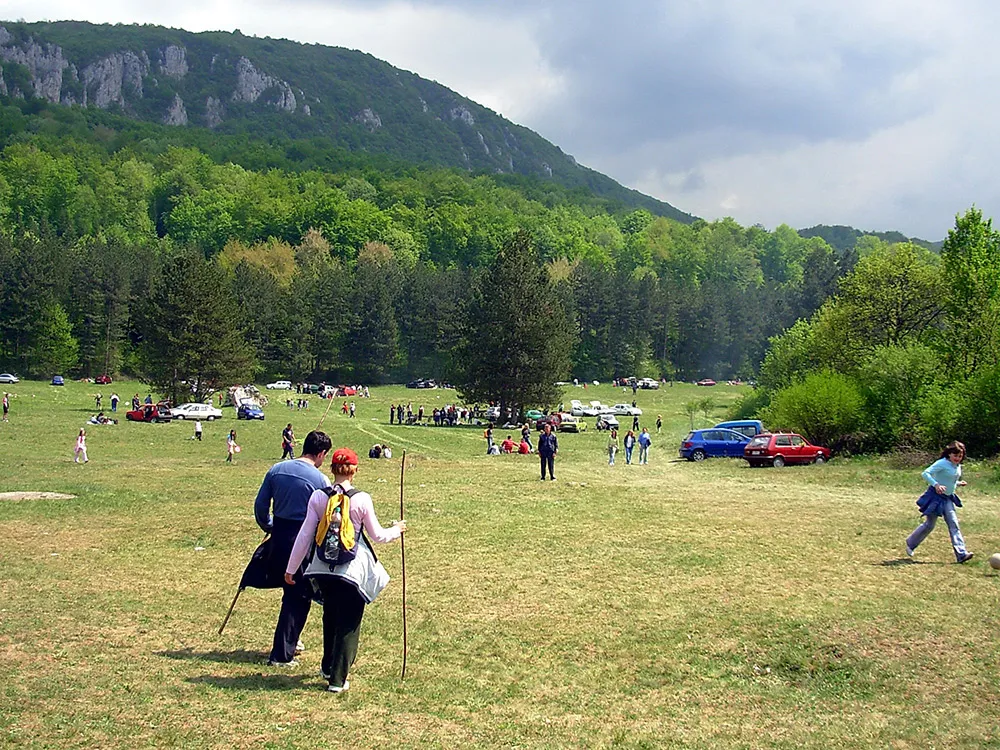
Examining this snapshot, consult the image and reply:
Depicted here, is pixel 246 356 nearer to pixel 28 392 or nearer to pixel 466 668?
pixel 28 392

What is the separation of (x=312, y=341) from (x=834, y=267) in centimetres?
6314

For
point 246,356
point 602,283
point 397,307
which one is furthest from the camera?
point 602,283

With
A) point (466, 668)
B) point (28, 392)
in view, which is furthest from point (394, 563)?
point (28, 392)

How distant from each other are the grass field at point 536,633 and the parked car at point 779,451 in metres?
14.2

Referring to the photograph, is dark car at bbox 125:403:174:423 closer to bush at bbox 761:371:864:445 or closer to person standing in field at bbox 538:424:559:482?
bush at bbox 761:371:864:445

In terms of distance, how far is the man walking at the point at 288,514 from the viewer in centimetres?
898

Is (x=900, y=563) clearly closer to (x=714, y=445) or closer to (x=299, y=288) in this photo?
(x=714, y=445)

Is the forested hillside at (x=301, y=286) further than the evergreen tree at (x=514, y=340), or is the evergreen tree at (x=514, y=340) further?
the forested hillside at (x=301, y=286)

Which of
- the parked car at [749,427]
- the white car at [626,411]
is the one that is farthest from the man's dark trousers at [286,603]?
the white car at [626,411]

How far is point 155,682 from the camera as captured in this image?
8.49 m

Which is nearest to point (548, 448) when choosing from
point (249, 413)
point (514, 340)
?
point (514, 340)

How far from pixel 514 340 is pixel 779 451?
29.6 meters

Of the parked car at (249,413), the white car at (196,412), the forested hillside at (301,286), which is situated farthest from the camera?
the forested hillside at (301,286)

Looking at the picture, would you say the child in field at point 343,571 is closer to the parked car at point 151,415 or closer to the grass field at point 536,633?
the grass field at point 536,633
